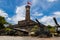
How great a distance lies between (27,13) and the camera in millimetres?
40719

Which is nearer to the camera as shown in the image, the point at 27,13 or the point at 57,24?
the point at 57,24

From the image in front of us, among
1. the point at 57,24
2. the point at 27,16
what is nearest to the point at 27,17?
the point at 27,16

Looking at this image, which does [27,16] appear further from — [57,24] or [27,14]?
[57,24]

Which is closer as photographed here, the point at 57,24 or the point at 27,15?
the point at 57,24

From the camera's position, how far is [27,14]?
41.0m

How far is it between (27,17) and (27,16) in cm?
52

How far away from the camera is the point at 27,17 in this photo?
4006 centimetres

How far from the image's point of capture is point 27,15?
134 ft

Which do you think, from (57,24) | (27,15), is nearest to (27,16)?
(27,15)

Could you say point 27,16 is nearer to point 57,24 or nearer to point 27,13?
point 27,13

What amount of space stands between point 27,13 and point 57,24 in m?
26.9

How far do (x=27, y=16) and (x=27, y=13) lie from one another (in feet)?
2.35

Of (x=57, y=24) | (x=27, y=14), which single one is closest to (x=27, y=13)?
(x=27, y=14)

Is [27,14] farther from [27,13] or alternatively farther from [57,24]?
[57,24]
